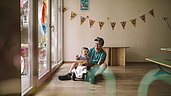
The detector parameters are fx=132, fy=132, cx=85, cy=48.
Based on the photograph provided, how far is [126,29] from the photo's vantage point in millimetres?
4168

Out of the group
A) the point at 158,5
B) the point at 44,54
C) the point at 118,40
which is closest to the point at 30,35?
the point at 44,54

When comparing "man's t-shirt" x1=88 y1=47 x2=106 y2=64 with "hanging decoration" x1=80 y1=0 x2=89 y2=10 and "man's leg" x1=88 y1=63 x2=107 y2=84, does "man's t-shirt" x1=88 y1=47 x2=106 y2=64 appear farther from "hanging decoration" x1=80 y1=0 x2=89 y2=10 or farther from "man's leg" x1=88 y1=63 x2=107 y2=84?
"hanging decoration" x1=80 y1=0 x2=89 y2=10

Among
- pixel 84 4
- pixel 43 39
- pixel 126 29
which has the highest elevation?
pixel 84 4

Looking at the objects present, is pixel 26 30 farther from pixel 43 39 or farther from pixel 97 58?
pixel 97 58

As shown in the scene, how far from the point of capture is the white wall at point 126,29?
413 cm

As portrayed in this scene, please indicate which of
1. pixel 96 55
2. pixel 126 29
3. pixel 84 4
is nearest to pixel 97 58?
pixel 96 55

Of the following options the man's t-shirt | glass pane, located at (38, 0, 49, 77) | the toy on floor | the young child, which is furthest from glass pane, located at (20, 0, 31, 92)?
the man's t-shirt

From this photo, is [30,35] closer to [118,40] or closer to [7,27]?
[7,27]

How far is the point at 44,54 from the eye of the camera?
236cm

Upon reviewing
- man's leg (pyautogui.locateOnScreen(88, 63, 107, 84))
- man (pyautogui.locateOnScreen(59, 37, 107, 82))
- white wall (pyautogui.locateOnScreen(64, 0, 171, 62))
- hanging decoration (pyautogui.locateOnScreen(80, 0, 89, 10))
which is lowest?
man's leg (pyautogui.locateOnScreen(88, 63, 107, 84))

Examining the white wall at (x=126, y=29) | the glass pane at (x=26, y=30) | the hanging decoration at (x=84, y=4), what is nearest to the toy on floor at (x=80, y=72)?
the glass pane at (x=26, y=30)

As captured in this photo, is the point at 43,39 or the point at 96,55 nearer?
the point at 43,39

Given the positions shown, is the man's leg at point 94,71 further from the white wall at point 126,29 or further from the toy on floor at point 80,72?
the white wall at point 126,29

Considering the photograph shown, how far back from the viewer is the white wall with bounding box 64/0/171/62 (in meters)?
4.13
